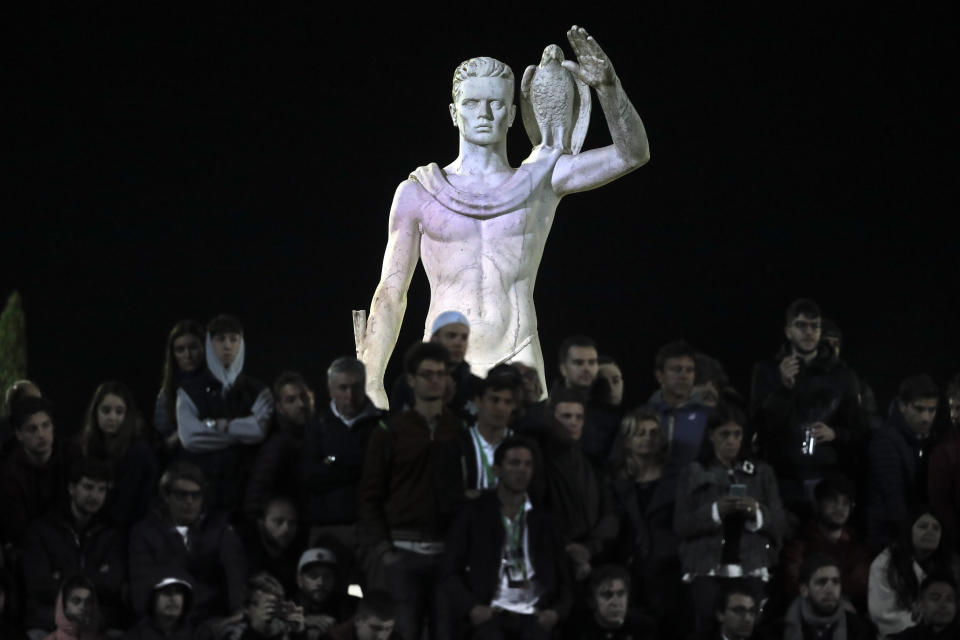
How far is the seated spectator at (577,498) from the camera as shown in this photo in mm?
9820

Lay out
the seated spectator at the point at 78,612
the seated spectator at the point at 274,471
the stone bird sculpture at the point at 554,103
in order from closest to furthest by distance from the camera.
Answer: the seated spectator at the point at 78,612
the seated spectator at the point at 274,471
the stone bird sculpture at the point at 554,103

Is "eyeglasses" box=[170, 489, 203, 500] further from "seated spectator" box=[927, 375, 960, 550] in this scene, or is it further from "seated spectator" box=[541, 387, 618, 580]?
"seated spectator" box=[927, 375, 960, 550]

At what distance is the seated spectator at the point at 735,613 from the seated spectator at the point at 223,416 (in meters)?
2.27

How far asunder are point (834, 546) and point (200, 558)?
2911 millimetres

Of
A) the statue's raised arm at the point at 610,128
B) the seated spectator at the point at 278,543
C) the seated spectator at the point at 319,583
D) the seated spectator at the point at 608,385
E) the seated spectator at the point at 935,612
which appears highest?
the statue's raised arm at the point at 610,128

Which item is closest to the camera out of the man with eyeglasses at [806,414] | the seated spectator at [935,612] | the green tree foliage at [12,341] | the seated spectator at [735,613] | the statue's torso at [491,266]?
the seated spectator at [735,613]

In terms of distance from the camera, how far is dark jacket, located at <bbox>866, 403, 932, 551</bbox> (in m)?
10.8

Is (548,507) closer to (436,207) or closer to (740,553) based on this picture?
(740,553)

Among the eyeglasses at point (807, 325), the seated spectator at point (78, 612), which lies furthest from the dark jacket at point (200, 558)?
the eyeglasses at point (807, 325)

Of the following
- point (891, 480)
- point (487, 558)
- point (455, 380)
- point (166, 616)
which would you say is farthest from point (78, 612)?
point (891, 480)

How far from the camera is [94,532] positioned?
10234 millimetres

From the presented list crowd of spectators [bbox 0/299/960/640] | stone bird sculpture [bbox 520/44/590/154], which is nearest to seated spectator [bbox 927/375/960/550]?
crowd of spectators [bbox 0/299/960/640]

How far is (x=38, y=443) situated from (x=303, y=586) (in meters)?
1.51

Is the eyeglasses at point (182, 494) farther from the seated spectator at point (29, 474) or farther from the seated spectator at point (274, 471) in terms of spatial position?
the seated spectator at point (29, 474)
